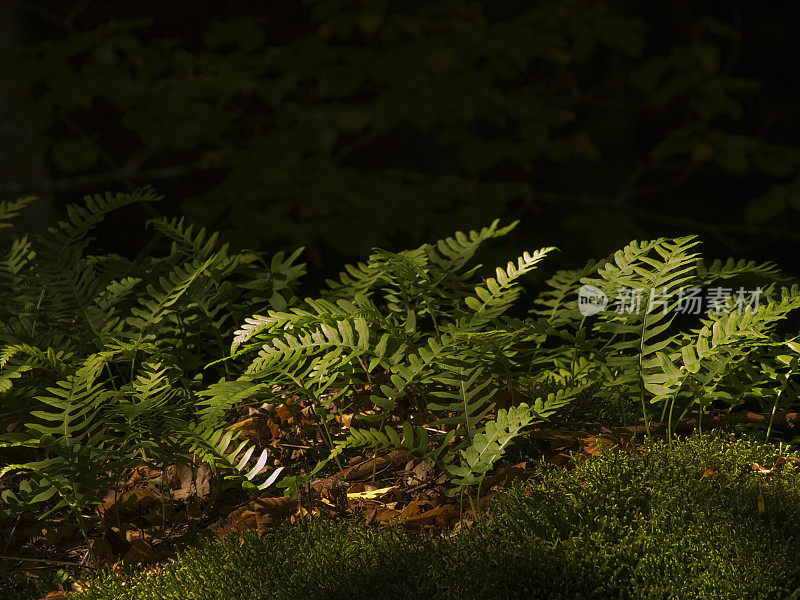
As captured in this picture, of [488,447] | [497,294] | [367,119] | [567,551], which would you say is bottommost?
[567,551]

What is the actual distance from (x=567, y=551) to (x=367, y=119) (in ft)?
13.4

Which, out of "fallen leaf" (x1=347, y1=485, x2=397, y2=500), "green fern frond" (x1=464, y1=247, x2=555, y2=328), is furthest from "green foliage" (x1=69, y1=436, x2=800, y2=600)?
"green fern frond" (x1=464, y1=247, x2=555, y2=328)

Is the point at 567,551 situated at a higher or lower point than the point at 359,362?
lower

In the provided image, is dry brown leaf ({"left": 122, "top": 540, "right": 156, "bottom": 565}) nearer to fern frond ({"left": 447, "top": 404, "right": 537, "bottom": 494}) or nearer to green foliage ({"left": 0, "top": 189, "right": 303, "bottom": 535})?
green foliage ({"left": 0, "top": 189, "right": 303, "bottom": 535})

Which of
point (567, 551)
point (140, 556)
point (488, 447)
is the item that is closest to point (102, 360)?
point (140, 556)

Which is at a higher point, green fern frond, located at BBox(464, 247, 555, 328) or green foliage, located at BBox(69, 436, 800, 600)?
green fern frond, located at BBox(464, 247, 555, 328)

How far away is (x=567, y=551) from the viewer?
1856 mm

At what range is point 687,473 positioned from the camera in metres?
2.14

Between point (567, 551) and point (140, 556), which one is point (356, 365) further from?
point (567, 551)

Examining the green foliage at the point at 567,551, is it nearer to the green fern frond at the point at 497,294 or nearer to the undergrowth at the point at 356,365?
the undergrowth at the point at 356,365

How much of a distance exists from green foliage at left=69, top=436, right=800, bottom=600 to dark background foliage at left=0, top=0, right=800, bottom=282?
3.18 m

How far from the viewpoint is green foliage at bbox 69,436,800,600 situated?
1783 millimetres

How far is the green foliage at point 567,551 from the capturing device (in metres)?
1.78

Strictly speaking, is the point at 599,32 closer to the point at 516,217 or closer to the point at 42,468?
the point at 516,217
